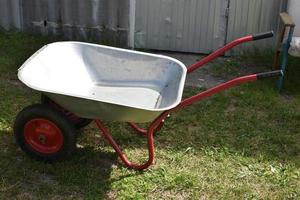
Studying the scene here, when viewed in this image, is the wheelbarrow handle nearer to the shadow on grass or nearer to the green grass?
the green grass

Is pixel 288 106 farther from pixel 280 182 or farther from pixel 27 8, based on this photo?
pixel 27 8

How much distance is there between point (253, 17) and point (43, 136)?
10.6ft

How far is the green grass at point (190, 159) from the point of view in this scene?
3.61 meters

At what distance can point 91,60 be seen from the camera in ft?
13.6

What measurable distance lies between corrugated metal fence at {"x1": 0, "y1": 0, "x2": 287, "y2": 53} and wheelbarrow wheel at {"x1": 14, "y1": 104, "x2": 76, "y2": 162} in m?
2.73

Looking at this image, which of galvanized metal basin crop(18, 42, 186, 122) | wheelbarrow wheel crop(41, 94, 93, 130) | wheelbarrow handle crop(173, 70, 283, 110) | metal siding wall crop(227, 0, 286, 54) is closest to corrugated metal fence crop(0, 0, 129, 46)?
metal siding wall crop(227, 0, 286, 54)

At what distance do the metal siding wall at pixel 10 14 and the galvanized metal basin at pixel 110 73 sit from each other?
2.53m

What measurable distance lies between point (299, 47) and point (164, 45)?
1.82 m

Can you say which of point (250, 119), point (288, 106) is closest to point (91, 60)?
point (250, 119)

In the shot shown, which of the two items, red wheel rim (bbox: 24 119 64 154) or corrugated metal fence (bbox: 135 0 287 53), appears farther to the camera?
corrugated metal fence (bbox: 135 0 287 53)

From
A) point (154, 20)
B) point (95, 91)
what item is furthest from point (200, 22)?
point (95, 91)

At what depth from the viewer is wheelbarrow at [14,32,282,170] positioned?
Answer: 340 centimetres

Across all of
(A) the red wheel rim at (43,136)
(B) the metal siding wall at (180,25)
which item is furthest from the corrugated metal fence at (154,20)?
(A) the red wheel rim at (43,136)

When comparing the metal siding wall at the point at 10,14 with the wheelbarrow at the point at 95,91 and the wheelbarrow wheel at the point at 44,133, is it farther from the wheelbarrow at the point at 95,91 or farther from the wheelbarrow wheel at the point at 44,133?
the wheelbarrow wheel at the point at 44,133
